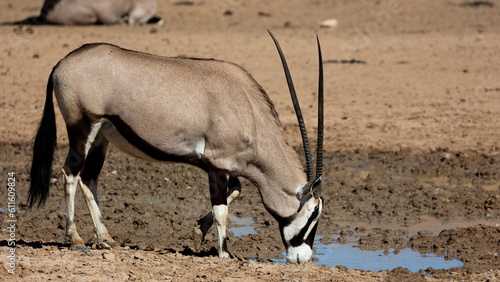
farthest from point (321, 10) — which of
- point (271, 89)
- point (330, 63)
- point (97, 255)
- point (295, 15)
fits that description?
point (97, 255)

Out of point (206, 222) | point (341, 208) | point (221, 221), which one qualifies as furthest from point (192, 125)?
point (341, 208)

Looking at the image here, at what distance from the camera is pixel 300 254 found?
6.25 metres

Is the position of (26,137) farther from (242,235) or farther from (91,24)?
(91,24)

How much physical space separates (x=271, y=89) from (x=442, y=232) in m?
6.16

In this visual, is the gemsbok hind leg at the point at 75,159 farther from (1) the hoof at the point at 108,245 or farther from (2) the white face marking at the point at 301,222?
(2) the white face marking at the point at 301,222

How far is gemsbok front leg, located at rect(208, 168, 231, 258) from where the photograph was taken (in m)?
6.23

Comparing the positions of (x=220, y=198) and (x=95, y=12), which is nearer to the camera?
(x=220, y=198)

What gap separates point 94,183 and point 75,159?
1.57ft

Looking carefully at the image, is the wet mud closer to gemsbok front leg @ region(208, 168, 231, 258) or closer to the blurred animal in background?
gemsbok front leg @ region(208, 168, 231, 258)

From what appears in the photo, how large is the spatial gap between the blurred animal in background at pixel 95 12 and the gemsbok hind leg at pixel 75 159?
12.0m

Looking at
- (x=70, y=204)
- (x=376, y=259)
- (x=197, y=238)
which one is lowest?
(x=376, y=259)

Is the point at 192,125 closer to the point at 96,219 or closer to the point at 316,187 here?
the point at 316,187

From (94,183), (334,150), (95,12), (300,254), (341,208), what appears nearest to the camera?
(300,254)

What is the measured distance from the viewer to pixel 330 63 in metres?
14.5
